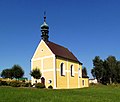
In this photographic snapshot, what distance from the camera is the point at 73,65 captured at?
63312mm

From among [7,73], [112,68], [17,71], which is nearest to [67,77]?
[17,71]

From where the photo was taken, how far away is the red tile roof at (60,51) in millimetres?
57759

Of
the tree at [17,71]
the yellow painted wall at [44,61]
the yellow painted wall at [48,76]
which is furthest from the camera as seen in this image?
the tree at [17,71]

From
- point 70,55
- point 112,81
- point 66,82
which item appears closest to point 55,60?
Answer: point 66,82

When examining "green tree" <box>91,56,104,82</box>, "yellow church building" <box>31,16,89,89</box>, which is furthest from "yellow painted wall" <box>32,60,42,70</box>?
"green tree" <box>91,56,104,82</box>

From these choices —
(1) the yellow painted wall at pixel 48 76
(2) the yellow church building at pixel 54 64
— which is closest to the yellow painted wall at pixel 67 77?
(2) the yellow church building at pixel 54 64

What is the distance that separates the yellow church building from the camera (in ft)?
181

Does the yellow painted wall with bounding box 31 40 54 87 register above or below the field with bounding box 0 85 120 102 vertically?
above

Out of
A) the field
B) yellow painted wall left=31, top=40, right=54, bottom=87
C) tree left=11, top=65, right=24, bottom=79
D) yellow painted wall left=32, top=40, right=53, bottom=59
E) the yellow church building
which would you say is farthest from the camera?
tree left=11, top=65, right=24, bottom=79

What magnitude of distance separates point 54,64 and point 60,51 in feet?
23.7

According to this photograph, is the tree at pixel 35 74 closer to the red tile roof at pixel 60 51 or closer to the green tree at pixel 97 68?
the red tile roof at pixel 60 51

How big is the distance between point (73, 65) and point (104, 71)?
30575mm

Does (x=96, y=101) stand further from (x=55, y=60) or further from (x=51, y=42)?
(x=51, y=42)

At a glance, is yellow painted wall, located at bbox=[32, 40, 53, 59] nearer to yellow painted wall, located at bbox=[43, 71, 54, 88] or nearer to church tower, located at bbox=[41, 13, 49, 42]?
church tower, located at bbox=[41, 13, 49, 42]
